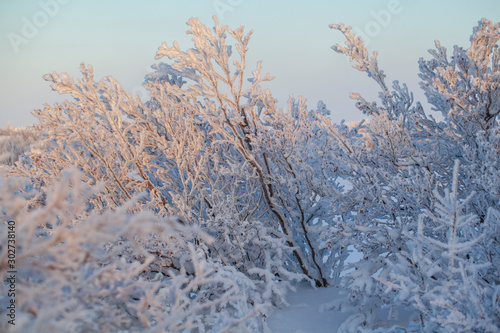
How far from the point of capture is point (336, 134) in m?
3.85

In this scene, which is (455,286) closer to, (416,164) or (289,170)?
(416,164)

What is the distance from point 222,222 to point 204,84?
1.69 meters

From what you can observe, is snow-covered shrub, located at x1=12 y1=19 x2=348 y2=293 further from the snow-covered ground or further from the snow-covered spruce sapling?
the snow-covered spruce sapling

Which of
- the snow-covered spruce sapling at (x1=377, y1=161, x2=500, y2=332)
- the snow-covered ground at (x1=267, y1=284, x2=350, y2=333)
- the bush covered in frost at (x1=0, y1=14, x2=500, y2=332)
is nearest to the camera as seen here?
the snow-covered spruce sapling at (x1=377, y1=161, x2=500, y2=332)

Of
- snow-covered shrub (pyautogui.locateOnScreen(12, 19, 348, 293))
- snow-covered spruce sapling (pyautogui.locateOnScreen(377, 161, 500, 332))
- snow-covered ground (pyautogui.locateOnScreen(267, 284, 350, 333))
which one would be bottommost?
snow-covered ground (pyautogui.locateOnScreen(267, 284, 350, 333))

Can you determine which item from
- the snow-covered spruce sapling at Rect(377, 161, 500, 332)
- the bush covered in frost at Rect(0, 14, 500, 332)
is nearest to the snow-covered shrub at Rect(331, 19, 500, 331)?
the bush covered in frost at Rect(0, 14, 500, 332)

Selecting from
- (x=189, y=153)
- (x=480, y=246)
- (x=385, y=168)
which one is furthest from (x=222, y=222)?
(x=480, y=246)

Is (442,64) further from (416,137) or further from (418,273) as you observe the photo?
(418,273)

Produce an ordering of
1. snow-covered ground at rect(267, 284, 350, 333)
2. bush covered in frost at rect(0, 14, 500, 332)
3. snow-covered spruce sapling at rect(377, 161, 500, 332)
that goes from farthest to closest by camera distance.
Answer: snow-covered ground at rect(267, 284, 350, 333), bush covered in frost at rect(0, 14, 500, 332), snow-covered spruce sapling at rect(377, 161, 500, 332)

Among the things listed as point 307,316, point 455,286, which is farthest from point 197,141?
point 455,286

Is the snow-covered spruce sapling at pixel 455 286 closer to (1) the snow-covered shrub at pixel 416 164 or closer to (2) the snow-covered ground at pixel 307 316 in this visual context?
(1) the snow-covered shrub at pixel 416 164

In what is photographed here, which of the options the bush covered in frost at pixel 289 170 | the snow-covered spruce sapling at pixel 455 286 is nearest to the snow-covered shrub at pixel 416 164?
the bush covered in frost at pixel 289 170

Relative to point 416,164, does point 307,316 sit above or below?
below

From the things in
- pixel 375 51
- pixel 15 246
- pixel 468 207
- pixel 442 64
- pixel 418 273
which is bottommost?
pixel 418 273
